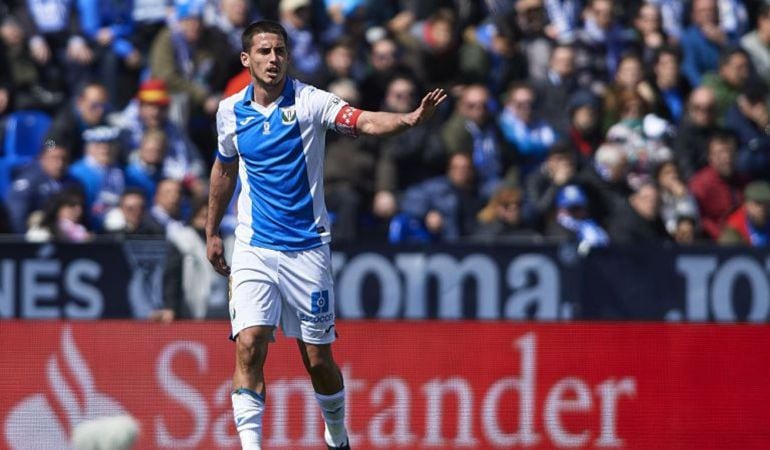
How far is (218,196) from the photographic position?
29.7 feet

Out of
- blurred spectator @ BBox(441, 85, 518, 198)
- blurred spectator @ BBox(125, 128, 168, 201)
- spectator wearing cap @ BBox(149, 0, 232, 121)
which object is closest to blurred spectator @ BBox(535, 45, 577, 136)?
blurred spectator @ BBox(441, 85, 518, 198)

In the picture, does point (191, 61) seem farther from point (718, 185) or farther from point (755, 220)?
point (755, 220)

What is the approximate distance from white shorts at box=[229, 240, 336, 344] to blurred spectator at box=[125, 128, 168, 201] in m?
4.93

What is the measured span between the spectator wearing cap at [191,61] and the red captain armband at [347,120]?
5.94m

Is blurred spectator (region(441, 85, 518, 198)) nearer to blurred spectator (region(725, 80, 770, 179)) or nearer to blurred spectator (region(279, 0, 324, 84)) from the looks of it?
blurred spectator (region(279, 0, 324, 84))

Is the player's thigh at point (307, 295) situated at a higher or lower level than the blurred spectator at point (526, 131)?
lower

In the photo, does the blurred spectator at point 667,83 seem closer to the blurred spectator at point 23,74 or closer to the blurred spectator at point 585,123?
the blurred spectator at point 585,123

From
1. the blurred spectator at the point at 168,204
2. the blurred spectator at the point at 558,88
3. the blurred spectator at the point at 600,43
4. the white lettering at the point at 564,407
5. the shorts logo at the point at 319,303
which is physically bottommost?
the white lettering at the point at 564,407

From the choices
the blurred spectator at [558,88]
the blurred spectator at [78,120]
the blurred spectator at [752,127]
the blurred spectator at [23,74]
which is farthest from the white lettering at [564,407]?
the blurred spectator at [23,74]

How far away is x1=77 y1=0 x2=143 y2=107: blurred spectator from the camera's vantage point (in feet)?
49.4

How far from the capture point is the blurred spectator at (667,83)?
1567 cm

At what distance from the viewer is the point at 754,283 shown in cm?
1184

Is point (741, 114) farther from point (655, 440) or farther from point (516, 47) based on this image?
point (655, 440)

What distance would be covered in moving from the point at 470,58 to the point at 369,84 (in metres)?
1.22
